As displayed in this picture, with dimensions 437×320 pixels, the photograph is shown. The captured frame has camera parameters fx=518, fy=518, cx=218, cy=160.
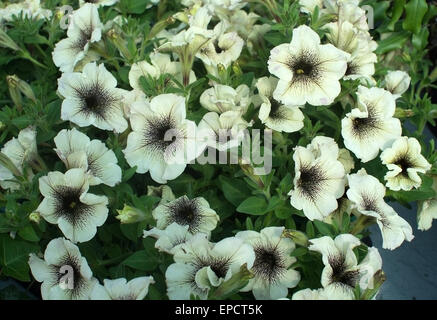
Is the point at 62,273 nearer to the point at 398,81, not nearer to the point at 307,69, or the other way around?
the point at 307,69

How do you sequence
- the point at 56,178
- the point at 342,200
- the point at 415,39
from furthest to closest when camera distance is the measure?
the point at 415,39 < the point at 342,200 < the point at 56,178

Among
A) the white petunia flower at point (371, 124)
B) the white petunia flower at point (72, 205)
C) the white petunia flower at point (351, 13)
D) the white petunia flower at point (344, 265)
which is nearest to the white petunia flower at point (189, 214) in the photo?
the white petunia flower at point (72, 205)

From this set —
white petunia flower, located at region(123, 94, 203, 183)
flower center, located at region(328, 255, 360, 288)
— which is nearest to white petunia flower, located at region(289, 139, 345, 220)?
flower center, located at region(328, 255, 360, 288)

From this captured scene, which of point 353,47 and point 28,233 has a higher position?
point 353,47

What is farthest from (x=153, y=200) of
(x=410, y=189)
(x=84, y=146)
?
(x=410, y=189)

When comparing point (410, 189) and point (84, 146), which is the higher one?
point (84, 146)

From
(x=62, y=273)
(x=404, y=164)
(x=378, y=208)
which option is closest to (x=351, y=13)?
(x=404, y=164)

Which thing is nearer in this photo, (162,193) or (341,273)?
(341,273)
